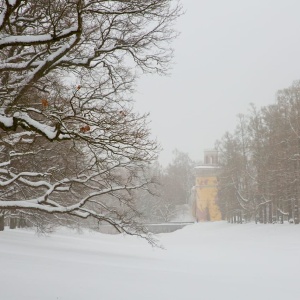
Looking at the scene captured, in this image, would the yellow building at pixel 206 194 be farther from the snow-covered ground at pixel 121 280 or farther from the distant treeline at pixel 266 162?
the snow-covered ground at pixel 121 280

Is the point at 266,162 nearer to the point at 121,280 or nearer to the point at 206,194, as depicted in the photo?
the point at 121,280

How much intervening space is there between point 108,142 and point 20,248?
7.79 metres

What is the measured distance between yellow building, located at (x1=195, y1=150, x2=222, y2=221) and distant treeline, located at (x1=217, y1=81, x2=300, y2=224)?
24180 millimetres

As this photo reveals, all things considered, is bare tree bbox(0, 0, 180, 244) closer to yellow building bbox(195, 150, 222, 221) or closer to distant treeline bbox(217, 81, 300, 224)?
distant treeline bbox(217, 81, 300, 224)

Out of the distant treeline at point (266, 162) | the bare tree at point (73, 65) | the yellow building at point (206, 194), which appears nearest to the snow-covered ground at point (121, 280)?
the bare tree at point (73, 65)

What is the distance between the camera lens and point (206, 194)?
74.8 metres

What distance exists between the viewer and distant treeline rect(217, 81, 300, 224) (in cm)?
3353

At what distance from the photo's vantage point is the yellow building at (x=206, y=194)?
72912mm

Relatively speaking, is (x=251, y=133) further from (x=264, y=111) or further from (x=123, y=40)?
(x=123, y=40)

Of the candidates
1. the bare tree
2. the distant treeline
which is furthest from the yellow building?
the bare tree

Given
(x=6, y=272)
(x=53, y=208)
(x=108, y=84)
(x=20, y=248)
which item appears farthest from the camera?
(x=20, y=248)

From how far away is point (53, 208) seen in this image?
11219 millimetres

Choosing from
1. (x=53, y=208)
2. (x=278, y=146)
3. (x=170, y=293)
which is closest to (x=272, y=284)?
(x=170, y=293)

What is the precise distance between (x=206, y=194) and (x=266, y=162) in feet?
127
